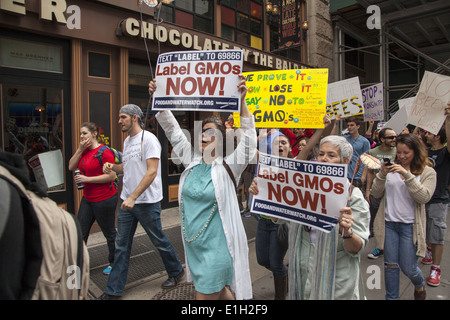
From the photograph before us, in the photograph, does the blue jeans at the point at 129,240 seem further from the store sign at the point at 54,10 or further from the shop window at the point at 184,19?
the shop window at the point at 184,19

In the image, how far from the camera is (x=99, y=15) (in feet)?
18.1

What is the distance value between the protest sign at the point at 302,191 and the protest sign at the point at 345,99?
329 cm

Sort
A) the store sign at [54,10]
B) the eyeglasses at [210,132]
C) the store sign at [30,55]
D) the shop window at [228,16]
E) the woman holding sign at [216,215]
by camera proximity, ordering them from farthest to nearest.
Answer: the shop window at [228,16], the store sign at [30,55], the store sign at [54,10], the eyeglasses at [210,132], the woman holding sign at [216,215]

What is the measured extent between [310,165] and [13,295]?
1.66 metres

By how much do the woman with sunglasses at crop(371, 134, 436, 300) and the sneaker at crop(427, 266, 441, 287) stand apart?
2.99 ft

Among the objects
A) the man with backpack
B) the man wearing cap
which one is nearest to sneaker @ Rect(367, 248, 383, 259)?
the man wearing cap

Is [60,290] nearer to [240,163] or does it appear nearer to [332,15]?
[240,163]

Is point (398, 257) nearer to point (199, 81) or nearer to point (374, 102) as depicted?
point (199, 81)

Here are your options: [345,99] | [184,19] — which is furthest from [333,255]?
[184,19]

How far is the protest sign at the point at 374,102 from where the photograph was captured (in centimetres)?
654

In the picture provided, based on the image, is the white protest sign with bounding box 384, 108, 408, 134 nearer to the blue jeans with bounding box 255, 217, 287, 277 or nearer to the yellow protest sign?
the yellow protest sign

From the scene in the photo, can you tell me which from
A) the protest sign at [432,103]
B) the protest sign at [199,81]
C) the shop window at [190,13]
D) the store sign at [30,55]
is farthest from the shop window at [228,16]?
the protest sign at [199,81]

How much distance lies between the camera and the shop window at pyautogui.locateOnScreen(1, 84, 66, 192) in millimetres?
4898

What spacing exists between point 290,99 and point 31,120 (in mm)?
Answer: 4171
